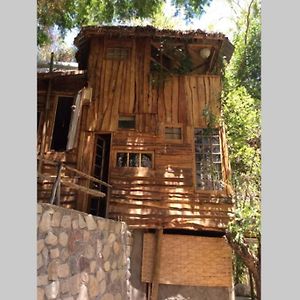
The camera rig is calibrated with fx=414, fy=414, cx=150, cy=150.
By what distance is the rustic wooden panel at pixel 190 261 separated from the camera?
5555 mm

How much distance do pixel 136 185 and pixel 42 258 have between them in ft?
9.75

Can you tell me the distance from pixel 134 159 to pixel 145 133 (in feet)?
1.37

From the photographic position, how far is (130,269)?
562cm

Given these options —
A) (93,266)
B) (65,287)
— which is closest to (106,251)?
(93,266)

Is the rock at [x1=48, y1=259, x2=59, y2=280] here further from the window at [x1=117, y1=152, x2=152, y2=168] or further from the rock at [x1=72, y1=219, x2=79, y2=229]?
the window at [x1=117, y1=152, x2=152, y2=168]

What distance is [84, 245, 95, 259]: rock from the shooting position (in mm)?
3705

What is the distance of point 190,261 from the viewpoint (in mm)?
5633

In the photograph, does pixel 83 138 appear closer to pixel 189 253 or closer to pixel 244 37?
pixel 189 253

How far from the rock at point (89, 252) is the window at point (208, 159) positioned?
2404 mm

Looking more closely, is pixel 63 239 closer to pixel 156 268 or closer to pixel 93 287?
pixel 93 287

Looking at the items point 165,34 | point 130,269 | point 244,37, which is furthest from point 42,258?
point 165,34

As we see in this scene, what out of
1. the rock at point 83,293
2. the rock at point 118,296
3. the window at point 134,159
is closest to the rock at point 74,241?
the rock at point 83,293

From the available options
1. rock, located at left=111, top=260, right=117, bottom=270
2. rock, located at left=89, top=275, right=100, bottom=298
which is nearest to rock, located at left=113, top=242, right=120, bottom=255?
rock, located at left=111, top=260, right=117, bottom=270

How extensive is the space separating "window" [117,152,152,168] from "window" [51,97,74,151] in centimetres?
97
